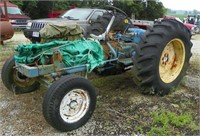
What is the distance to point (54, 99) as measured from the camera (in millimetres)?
3186

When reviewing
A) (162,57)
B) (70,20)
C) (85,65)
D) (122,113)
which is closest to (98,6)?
(70,20)

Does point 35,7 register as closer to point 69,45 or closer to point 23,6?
point 23,6

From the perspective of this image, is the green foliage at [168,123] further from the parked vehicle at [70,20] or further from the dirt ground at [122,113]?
the parked vehicle at [70,20]

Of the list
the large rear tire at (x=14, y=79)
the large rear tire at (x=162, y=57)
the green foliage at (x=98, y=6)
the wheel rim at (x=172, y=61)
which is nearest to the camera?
the large rear tire at (x=162, y=57)

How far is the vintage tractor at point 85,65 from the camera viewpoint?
11.0ft

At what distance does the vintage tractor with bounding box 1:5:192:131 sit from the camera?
3350 millimetres

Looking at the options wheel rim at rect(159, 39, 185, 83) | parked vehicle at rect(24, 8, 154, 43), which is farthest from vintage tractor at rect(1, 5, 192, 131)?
parked vehicle at rect(24, 8, 154, 43)

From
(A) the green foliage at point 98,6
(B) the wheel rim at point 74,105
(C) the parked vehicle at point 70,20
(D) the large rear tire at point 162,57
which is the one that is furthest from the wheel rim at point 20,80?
(A) the green foliage at point 98,6

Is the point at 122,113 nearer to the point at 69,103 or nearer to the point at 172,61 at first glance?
the point at 69,103

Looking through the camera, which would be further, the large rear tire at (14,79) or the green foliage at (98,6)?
the green foliage at (98,6)

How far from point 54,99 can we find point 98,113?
3.03 feet

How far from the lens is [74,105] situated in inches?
136

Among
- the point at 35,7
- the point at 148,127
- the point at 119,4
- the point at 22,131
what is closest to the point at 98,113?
the point at 148,127

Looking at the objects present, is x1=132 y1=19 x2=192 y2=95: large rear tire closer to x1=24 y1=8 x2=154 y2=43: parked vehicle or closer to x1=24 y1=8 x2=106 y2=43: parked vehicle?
x1=24 y1=8 x2=154 y2=43: parked vehicle
